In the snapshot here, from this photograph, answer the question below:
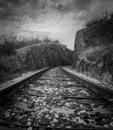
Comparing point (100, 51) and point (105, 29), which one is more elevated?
point (105, 29)

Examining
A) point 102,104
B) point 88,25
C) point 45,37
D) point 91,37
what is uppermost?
point 45,37

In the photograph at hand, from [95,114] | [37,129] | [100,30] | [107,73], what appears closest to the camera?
[37,129]

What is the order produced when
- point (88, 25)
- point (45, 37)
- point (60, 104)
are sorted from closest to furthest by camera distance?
1. point (60, 104)
2. point (88, 25)
3. point (45, 37)

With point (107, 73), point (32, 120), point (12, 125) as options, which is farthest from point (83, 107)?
point (107, 73)

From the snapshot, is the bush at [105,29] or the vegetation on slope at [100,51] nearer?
the vegetation on slope at [100,51]

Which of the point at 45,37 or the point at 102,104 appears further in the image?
the point at 45,37

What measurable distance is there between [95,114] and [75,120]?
14.6 inches

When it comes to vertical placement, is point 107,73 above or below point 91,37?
below

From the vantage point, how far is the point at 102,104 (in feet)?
6.09

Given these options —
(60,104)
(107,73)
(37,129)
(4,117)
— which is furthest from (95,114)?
(107,73)

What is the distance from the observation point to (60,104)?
189 centimetres

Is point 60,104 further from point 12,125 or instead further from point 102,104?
point 12,125

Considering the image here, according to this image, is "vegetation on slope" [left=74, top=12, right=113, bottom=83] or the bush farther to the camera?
the bush

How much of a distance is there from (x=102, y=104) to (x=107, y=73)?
9.36ft
